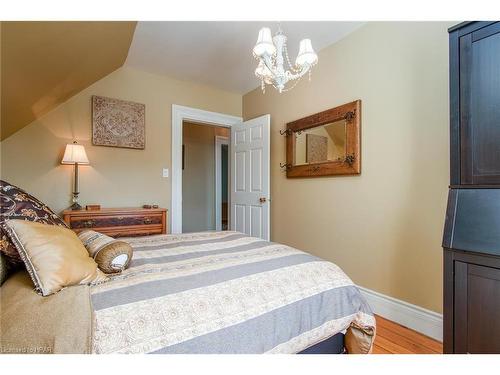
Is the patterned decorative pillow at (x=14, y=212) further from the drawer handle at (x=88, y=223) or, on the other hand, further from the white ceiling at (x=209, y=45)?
the white ceiling at (x=209, y=45)

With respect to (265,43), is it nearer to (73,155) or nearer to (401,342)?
(73,155)

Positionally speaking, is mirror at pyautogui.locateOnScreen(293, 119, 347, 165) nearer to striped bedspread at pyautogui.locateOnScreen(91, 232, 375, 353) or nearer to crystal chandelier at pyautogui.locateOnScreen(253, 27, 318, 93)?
crystal chandelier at pyautogui.locateOnScreen(253, 27, 318, 93)

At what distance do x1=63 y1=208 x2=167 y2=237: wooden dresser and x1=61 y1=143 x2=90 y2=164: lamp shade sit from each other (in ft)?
1.62

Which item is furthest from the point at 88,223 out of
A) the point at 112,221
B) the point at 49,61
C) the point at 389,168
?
the point at 389,168

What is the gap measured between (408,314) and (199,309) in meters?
1.87

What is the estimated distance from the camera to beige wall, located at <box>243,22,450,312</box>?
71.0 inches

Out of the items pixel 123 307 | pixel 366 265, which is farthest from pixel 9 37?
pixel 366 265

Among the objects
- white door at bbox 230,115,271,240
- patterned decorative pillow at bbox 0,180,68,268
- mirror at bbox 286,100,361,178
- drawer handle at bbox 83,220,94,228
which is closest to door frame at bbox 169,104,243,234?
white door at bbox 230,115,271,240

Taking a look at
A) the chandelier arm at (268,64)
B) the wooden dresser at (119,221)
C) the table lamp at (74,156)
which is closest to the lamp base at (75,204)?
the table lamp at (74,156)

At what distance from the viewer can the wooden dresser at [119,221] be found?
91.0 inches

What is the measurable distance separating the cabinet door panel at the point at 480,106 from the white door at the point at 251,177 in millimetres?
2085

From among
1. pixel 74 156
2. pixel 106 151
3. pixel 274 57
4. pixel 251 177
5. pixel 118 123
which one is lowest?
pixel 251 177

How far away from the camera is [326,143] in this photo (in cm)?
261

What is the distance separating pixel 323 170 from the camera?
8.49 feet
